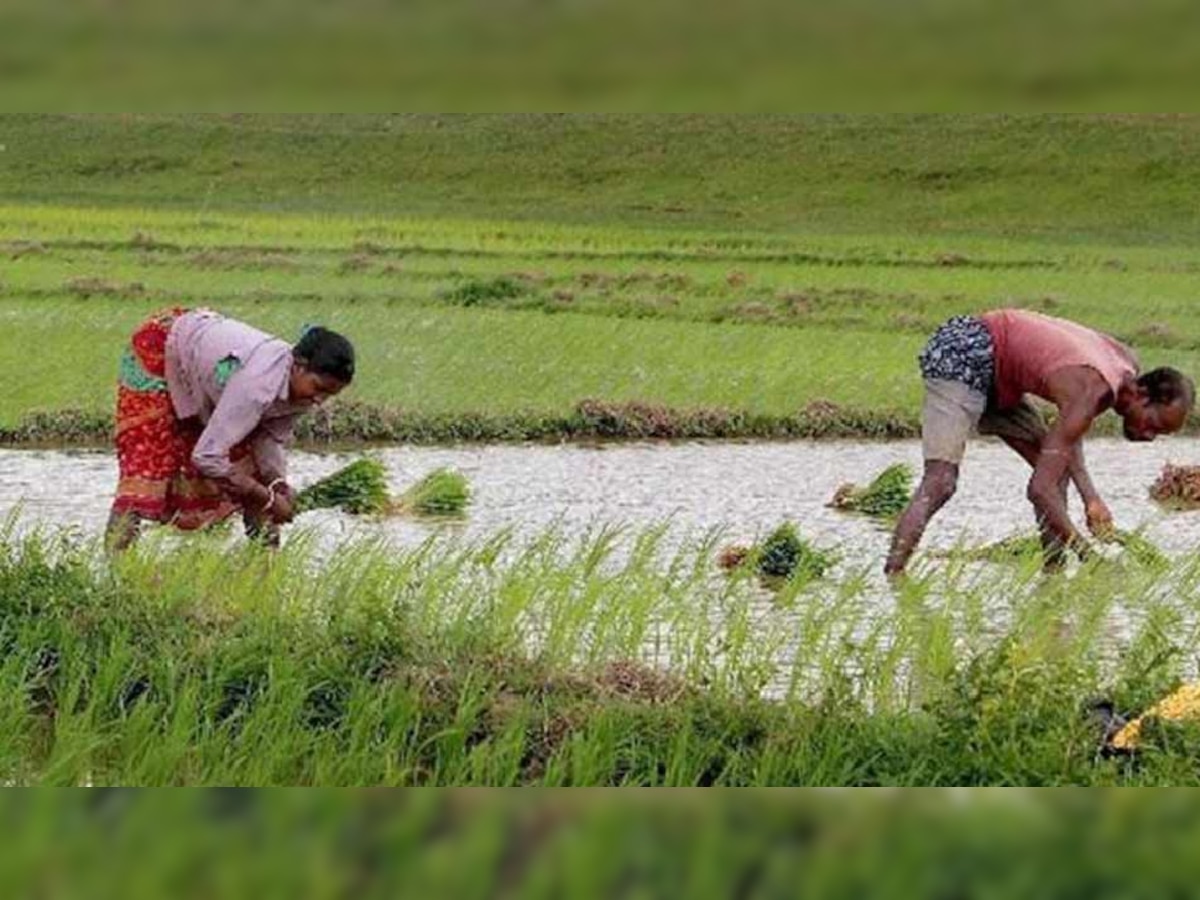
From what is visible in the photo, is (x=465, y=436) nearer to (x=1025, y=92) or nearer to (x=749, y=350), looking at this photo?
(x=749, y=350)

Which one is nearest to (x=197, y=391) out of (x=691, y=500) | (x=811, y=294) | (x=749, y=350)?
(x=691, y=500)

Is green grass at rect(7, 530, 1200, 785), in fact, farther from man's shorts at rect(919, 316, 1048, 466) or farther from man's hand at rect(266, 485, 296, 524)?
man's shorts at rect(919, 316, 1048, 466)

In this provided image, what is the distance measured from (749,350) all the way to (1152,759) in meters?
8.52

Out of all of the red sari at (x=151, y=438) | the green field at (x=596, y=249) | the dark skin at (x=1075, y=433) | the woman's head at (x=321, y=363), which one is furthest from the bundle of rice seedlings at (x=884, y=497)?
the woman's head at (x=321, y=363)

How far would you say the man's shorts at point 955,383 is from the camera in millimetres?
5453

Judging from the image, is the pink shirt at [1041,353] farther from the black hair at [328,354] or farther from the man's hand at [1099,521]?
the black hair at [328,354]

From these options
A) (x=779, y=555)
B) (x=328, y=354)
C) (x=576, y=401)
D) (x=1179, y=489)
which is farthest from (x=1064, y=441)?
(x=576, y=401)

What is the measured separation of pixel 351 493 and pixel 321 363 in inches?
91.4

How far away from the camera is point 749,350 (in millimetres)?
11523

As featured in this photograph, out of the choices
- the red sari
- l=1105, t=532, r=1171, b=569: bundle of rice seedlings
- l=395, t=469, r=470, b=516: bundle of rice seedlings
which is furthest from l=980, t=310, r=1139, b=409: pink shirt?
l=395, t=469, r=470, b=516: bundle of rice seedlings

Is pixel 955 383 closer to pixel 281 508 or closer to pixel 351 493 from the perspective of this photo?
pixel 281 508

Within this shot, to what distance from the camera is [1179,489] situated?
759 cm

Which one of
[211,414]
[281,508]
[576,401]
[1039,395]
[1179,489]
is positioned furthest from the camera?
[576,401]

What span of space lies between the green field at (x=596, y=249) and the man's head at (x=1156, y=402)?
439 cm
